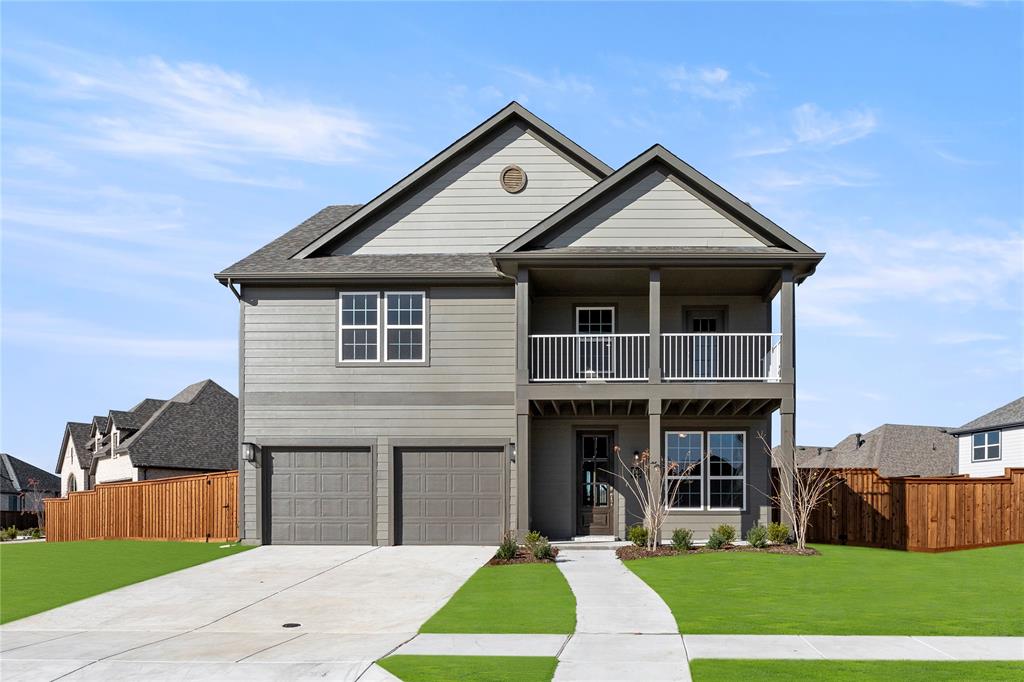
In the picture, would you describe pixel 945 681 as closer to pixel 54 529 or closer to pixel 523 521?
pixel 523 521

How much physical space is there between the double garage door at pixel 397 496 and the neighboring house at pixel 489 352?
3 centimetres

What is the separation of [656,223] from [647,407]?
394cm

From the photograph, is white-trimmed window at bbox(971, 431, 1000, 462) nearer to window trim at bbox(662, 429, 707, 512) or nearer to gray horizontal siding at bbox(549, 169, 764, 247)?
window trim at bbox(662, 429, 707, 512)

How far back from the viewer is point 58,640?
12336 mm

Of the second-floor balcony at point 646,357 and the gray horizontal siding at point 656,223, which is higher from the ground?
the gray horizontal siding at point 656,223

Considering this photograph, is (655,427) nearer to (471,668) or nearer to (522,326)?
(522,326)

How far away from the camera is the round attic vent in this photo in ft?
76.2

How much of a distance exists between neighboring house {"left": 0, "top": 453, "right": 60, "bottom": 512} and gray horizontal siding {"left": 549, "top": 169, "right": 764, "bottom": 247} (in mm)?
47182

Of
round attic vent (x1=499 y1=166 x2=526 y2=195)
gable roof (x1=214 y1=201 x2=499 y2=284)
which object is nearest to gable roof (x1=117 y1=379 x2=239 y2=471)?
gable roof (x1=214 y1=201 x2=499 y2=284)

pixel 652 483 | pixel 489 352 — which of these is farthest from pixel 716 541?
pixel 489 352

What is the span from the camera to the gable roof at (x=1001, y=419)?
4235cm

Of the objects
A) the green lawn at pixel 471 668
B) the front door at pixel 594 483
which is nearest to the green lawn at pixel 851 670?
the green lawn at pixel 471 668

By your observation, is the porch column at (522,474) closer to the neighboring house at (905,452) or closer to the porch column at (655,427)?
the porch column at (655,427)

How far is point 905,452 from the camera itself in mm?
54625
